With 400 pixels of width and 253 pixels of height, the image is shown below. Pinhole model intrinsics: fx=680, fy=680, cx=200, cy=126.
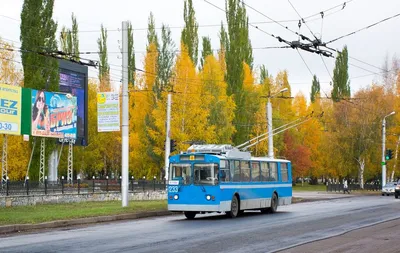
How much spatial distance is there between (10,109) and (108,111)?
8.19 meters

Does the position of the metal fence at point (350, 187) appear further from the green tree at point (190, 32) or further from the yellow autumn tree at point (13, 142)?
the yellow autumn tree at point (13, 142)

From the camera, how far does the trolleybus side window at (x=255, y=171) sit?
96.8 ft

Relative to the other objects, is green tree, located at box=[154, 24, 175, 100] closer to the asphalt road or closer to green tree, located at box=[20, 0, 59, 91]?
green tree, located at box=[20, 0, 59, 91]

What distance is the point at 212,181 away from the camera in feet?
86.3

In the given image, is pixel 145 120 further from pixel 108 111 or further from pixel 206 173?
pixel 206 173

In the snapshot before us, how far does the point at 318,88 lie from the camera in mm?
102000

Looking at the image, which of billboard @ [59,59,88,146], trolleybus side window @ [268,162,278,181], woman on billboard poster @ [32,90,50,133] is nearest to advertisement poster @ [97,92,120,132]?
trolleybus side window @ [268,162,278,181]

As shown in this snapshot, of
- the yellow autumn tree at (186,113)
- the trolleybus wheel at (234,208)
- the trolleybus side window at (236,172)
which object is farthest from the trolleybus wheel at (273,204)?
the yellow autumn tree at (186,113)

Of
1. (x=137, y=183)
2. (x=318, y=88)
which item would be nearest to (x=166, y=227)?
(x=137, y=183)

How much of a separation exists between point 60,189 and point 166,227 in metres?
18.4

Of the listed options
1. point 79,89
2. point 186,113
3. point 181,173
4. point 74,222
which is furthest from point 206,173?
point 186,113

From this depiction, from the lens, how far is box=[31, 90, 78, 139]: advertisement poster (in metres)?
40.3

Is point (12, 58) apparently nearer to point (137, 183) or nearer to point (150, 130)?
point (150, 130)

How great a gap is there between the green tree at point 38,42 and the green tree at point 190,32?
23.7 m
